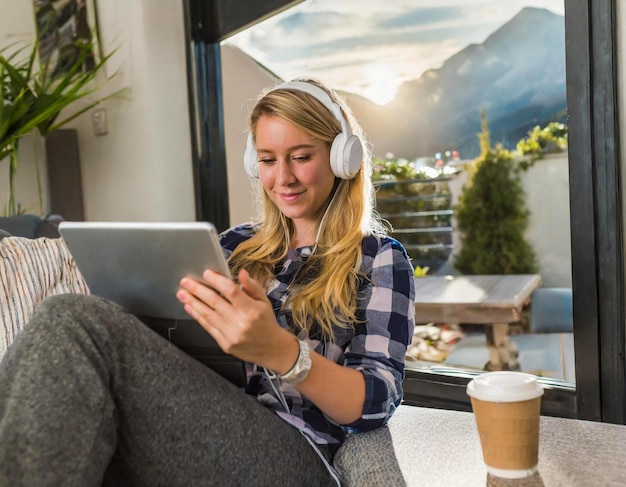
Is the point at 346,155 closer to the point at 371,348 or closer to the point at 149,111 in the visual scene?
the point at 371,348

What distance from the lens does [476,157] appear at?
2.37 m

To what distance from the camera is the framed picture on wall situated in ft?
9.69

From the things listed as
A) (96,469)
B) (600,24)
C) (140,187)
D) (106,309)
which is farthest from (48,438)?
(140,187)

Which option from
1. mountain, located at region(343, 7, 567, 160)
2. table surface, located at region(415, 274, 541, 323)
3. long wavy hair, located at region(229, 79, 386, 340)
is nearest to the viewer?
long wavy hair, located at region(229, 79, 386, 340)

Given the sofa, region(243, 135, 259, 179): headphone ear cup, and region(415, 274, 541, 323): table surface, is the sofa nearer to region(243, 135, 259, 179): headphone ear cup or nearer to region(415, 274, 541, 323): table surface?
region(243, 135, 259, 179): headphone ear cup

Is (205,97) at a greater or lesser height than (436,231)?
greater

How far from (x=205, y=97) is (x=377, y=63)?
2.14 ft

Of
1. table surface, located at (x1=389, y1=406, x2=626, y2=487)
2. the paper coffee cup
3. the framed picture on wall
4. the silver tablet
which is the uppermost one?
the framed picture on wall

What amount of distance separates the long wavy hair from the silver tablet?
0.26 meters

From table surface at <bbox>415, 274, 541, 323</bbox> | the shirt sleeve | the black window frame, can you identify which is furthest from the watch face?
table surface at <bbox>415, 274, 541, 323</bbox>

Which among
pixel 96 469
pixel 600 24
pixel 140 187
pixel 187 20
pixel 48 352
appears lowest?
pixel 96 469

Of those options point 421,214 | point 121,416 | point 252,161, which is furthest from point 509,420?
point 421,214

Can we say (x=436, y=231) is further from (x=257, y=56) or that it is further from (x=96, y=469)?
(x=96, y=469)

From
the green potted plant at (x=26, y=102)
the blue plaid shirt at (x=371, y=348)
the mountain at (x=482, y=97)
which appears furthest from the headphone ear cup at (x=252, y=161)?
the green potted plant at (x=26, y=102)
